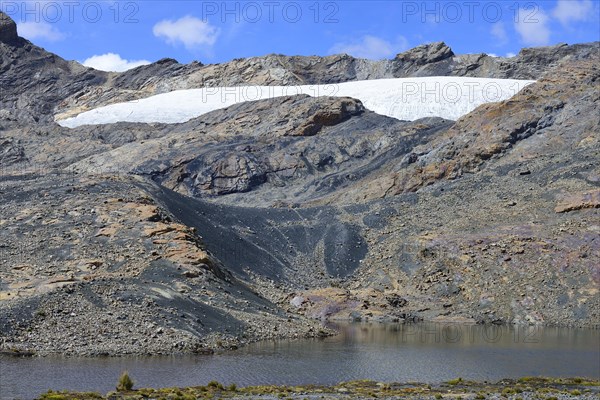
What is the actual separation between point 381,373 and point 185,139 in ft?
248

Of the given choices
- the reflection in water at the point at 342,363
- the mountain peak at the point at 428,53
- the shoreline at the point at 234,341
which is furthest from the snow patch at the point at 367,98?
the reflection in water at the point at 342,363

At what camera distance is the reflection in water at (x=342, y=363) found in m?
34.0

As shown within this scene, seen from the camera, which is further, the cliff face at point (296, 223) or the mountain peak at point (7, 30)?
the mountain peak at point (7, 30)

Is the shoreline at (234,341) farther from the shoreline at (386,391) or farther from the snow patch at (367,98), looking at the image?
the snow patch at (367,98)

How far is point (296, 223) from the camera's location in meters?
71.6

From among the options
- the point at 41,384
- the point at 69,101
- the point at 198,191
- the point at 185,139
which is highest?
the point at 69,101

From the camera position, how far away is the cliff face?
44312 millimetres

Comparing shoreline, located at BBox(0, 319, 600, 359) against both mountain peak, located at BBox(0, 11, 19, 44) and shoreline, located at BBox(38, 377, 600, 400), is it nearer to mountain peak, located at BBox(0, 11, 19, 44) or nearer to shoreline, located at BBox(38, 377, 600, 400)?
shoreline, located at BBox(38, 377, 600, 400)

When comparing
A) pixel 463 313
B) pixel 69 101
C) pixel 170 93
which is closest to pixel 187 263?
pixel 463 313

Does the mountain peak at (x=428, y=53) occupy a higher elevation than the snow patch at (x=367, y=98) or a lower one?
higher

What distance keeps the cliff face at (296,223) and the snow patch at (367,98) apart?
9483 millimetres

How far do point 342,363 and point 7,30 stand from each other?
127697mm

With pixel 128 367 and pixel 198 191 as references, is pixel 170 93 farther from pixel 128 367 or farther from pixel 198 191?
pixel 128 367

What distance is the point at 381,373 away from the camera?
37.1 metres
